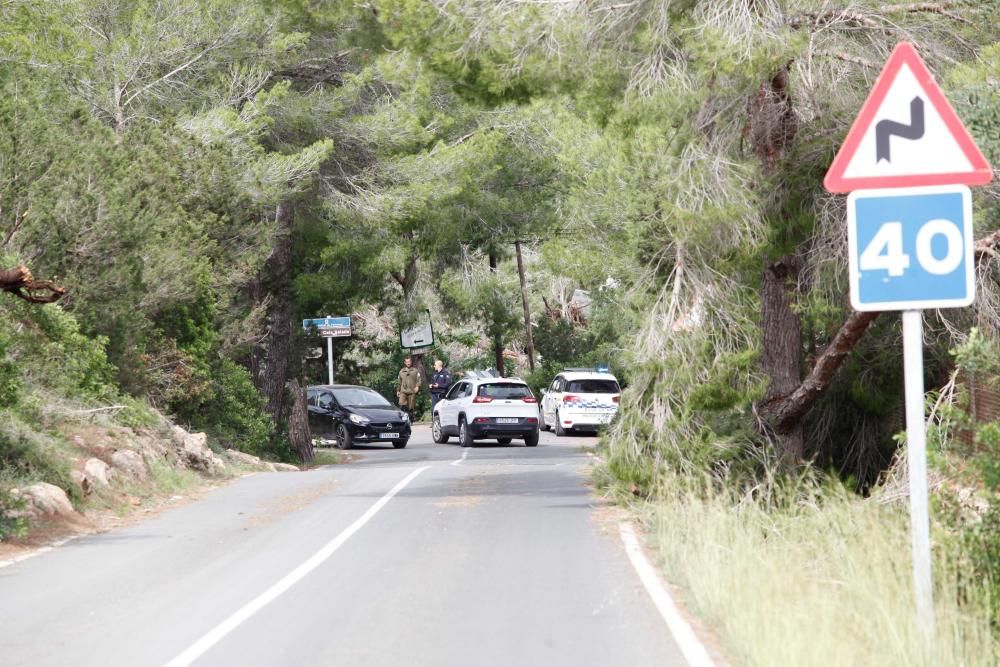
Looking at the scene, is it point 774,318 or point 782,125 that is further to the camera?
point 774,318

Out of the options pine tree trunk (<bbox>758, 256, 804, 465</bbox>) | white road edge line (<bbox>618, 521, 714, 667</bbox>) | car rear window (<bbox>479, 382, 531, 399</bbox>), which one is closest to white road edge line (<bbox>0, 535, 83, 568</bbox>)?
white road edge line (<bbox>618, 521, 714, 667</bbox>)

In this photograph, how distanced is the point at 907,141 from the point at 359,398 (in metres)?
29.9

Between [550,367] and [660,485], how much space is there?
116 ft

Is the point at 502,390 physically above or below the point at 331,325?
below

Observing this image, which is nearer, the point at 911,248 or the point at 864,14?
the point at 911,248

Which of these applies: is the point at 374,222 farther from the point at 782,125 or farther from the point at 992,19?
the point at 992,19

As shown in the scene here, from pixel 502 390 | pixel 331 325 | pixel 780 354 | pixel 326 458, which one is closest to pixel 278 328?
pixel 331 325

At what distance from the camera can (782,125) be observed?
584 inches

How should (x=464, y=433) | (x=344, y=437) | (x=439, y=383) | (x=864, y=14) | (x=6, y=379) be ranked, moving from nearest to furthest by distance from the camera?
1. (x=6, y=379)
2. (x=864, y=14)
3. (x=464, y=433)
4. (x=344, y=437)
5. (x=439, y=383)

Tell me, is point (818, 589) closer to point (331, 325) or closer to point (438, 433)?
point (331, 325)

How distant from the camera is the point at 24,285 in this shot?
1390 centimetres

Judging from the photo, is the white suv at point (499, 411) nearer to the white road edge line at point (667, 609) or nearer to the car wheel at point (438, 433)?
the car wheel at point (438, 433)

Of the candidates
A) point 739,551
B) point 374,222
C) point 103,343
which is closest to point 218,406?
point 374,222

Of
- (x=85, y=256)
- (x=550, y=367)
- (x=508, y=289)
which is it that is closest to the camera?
(x=85, y=256)
